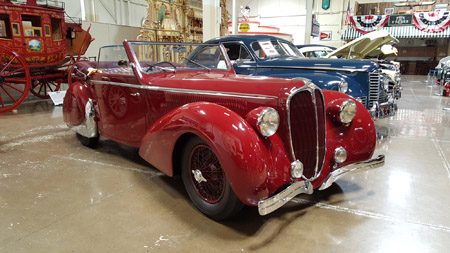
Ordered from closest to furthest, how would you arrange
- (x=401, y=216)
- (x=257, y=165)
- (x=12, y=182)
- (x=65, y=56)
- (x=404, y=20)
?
1. (x=257, y=165)
2. (x=401, y=216)
3. (x=12, y=182)
4. (x=65, y=56)
5. (x=404, y=20)

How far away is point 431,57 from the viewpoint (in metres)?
20.4

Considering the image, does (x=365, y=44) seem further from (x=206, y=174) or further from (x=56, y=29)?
(x=56, y=29)

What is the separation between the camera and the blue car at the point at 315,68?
16.3ft

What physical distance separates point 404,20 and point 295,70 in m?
16.2

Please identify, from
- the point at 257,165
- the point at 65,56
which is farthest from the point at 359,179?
the point at 65,56

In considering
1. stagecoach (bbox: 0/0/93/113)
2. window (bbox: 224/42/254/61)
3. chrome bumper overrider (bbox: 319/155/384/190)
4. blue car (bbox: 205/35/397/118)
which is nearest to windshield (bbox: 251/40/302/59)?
blue car (bbox: 205/35/397/118)

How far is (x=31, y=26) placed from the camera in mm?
6602

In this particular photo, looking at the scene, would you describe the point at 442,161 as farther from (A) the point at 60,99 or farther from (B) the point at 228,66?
(A) the point at 60,99

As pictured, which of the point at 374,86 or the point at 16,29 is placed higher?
the point at 16,29

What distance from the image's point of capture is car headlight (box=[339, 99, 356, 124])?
8.79 ft

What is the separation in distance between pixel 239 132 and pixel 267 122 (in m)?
0.20

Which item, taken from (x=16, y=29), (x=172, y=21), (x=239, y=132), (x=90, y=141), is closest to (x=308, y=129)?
(x=239, y=132)

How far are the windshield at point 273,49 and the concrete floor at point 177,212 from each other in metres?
2.92

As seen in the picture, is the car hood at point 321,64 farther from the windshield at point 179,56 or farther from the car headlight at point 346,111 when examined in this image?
the car headlight at point 346,111
